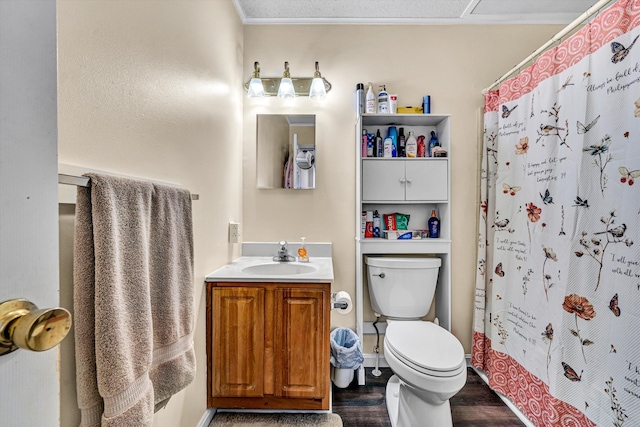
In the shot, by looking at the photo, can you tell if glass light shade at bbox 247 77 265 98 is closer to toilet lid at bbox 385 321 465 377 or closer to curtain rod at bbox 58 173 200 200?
curtain rod at bbox 58 173 200 200

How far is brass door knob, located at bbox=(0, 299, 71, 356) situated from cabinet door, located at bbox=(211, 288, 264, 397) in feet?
3.91

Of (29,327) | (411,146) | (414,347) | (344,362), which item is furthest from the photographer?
(411,146)

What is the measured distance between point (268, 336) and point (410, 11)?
7.27 feet

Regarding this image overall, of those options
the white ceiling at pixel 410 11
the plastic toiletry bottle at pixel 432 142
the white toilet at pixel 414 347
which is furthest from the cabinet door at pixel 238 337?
the white ceiling at pixel 410 11

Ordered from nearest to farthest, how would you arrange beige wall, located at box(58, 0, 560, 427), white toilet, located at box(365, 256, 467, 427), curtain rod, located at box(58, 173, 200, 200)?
curtain rod, located at box(58, 173, 200, 200) → beige wall, located at box(58, 0, 560, 427) → white toilet, located at box(365, 256, 467, 427)

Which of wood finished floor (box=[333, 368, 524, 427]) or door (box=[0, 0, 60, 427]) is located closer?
door (box=[0, 0, 60, 427])

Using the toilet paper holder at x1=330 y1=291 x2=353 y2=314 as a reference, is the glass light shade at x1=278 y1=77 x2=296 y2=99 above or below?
above

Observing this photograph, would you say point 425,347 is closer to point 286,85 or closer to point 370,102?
point 370,102

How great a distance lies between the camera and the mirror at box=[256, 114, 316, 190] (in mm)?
2084

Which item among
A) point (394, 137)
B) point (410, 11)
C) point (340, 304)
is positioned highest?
point (410, 11)

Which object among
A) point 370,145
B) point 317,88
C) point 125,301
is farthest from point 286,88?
point 125,301

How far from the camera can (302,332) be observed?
1.46 metres

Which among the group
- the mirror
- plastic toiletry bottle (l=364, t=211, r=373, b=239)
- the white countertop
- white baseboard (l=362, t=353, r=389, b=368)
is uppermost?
the mirror

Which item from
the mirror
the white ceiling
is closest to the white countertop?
Answer: the mirror
